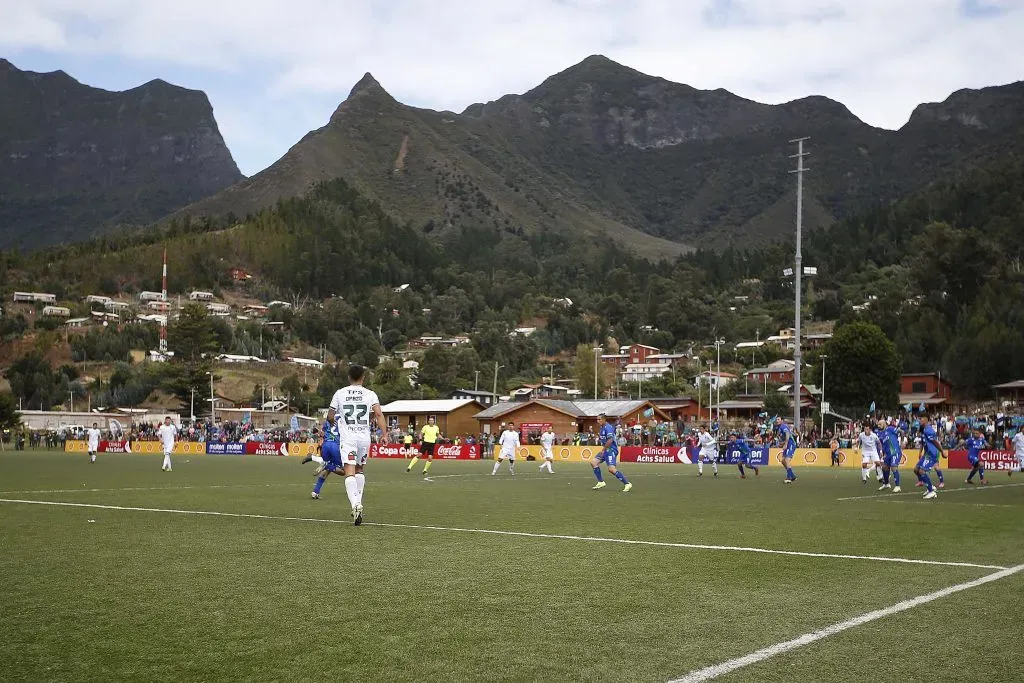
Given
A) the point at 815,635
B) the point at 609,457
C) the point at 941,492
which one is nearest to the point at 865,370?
the point at 941,492

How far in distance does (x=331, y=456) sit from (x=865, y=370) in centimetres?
9639

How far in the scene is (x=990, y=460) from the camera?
4450 cm

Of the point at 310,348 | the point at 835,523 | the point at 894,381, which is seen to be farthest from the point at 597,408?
the point at 310,348

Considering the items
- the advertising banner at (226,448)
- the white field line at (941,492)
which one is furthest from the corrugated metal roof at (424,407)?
the white field line at (941,492)

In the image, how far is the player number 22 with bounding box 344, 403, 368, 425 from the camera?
1438cm

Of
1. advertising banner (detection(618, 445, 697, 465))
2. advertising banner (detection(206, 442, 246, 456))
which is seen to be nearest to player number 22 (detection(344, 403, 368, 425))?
advertising banner (detection(618, 445, 697, 465))

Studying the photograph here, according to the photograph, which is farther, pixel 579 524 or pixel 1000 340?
pixel 1000 340

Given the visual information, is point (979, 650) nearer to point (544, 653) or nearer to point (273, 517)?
point (544, 653)

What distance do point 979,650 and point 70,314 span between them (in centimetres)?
19624

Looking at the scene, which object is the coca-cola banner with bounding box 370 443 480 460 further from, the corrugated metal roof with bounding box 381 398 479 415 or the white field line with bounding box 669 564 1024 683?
the white field line with bounding box 669 564 1024 683

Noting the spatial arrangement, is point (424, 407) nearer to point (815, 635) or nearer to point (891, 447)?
point (891, 447)

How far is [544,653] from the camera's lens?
6.66 m

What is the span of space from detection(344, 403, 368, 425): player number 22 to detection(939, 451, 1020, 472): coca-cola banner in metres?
36.1

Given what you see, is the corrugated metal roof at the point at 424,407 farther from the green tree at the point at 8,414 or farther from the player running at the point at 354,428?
the player running at the point at 354,428
